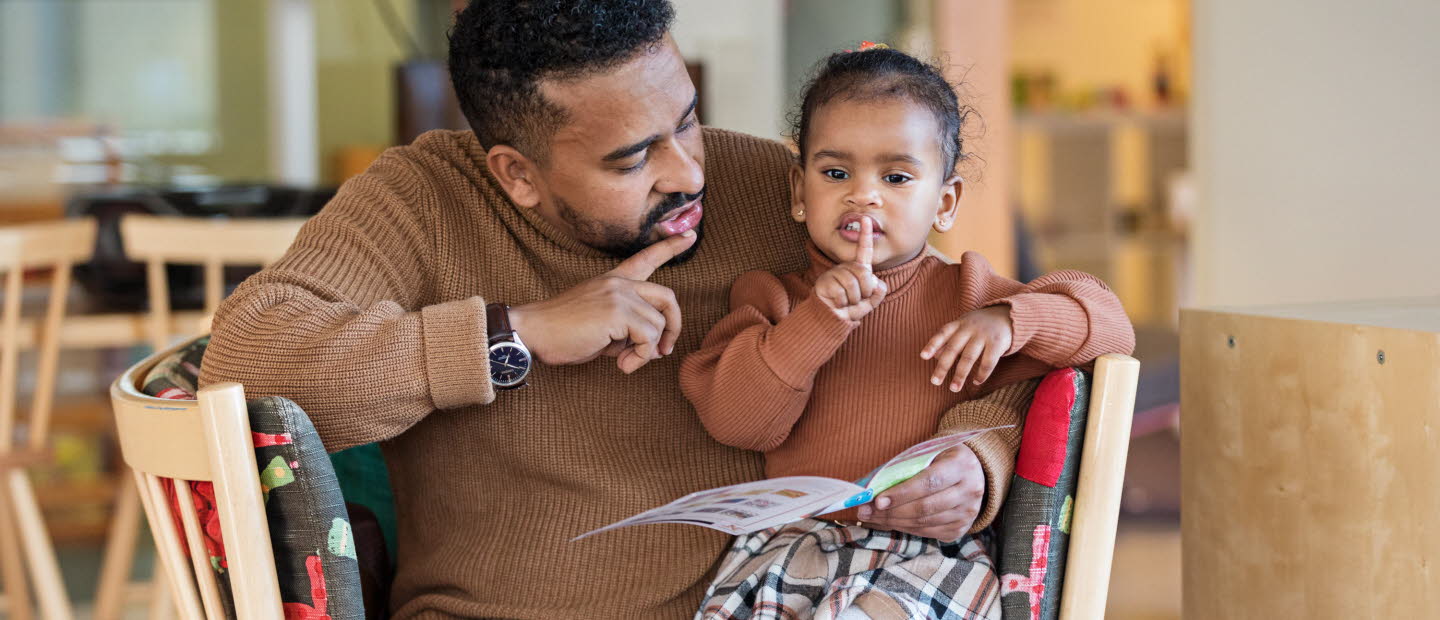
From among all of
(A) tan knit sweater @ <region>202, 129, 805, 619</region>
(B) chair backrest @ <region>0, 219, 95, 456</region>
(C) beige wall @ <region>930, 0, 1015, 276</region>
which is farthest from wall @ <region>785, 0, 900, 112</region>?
(A) tan knit sweater @ <region>202, 129, 805, 619</region>

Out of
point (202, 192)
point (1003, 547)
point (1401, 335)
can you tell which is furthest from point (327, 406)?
point (202, 192)

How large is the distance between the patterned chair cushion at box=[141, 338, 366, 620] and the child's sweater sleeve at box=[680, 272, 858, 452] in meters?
0.37

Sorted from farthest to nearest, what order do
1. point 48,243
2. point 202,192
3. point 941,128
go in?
point 202,192 < point 48,243 < point 941,128

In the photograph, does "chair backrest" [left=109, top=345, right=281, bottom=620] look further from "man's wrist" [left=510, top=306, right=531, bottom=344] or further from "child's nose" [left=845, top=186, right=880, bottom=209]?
"child's nose" [left=845, top=186, right=880, bottom=209]

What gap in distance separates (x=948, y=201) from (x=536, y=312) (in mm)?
443

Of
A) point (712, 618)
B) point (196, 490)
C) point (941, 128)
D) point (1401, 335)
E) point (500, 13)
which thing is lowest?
point (712, 618)

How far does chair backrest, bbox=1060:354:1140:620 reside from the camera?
3.65 feet

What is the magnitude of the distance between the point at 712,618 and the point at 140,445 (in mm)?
540

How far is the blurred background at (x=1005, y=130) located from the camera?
5.93ft

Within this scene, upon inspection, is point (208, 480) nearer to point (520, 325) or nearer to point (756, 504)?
point (520, 325)

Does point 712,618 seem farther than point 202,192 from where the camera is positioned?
No

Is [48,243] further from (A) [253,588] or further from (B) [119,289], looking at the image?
(A) [253,588]

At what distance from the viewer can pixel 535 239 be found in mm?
1388

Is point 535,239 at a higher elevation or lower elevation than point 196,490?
higher
